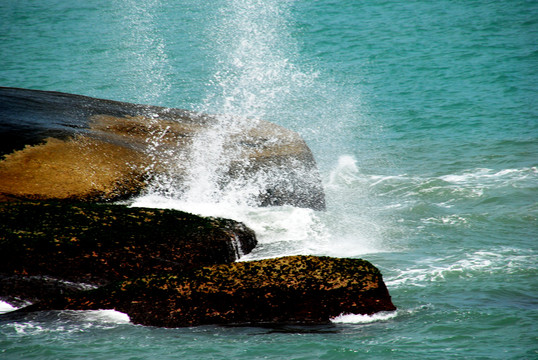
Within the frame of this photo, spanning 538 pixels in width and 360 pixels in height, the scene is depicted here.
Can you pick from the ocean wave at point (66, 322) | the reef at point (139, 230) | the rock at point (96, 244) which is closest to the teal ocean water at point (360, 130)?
the ocean wave at point (66, 322)

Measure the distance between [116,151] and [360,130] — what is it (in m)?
11.3

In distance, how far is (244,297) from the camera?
6.60 metres

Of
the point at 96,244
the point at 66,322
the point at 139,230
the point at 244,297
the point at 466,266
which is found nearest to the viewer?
the point at 66,322

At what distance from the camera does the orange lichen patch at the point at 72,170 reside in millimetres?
9734

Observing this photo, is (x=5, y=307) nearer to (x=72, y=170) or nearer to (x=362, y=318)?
(x=72, y=170)

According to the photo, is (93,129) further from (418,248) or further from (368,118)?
(368,118)

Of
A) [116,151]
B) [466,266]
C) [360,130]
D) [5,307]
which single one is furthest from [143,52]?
[466,266]

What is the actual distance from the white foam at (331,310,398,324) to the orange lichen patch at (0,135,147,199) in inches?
222

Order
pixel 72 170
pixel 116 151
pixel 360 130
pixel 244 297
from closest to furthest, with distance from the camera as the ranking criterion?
1. pixel 244 297
2. pixel 72 170
3. pixel 116 151
4. pixel 360 130

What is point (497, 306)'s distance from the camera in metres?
7.03

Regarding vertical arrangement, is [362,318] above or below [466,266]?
below

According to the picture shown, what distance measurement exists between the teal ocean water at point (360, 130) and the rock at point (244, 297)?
0.65 feet

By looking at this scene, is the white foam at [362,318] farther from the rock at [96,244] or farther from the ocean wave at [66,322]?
the ocean wave at [66,322]

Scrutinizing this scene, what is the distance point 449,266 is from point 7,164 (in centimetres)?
825
